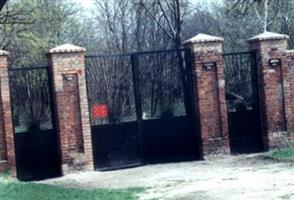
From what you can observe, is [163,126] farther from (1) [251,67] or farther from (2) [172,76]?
(1) [251,67]

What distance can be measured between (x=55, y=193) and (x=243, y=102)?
20.5 feet

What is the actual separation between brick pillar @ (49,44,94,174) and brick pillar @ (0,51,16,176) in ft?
3.36

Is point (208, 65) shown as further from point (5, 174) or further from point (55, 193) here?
point (55, 193)

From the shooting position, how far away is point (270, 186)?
10.9m

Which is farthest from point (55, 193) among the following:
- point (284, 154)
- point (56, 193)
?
point (284, 154)

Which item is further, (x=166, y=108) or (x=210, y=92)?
(x=166, y=108)

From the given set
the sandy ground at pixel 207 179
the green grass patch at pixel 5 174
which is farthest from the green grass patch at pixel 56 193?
the green grass patch at pixel 5 174

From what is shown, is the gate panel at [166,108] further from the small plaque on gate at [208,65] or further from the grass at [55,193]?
the grass at [55,193]

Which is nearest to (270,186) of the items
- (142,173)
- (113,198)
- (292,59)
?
(113,198)

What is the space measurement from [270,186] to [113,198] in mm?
2541

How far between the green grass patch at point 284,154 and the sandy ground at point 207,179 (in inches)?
10.7

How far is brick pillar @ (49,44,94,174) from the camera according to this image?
14711mm

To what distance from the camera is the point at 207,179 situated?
12.6 meters

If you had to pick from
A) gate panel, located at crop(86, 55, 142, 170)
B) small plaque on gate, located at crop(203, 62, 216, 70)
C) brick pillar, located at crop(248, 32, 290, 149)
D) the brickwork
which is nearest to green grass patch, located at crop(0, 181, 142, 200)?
gate panel, located at crop(86, 55, 142, 170)
